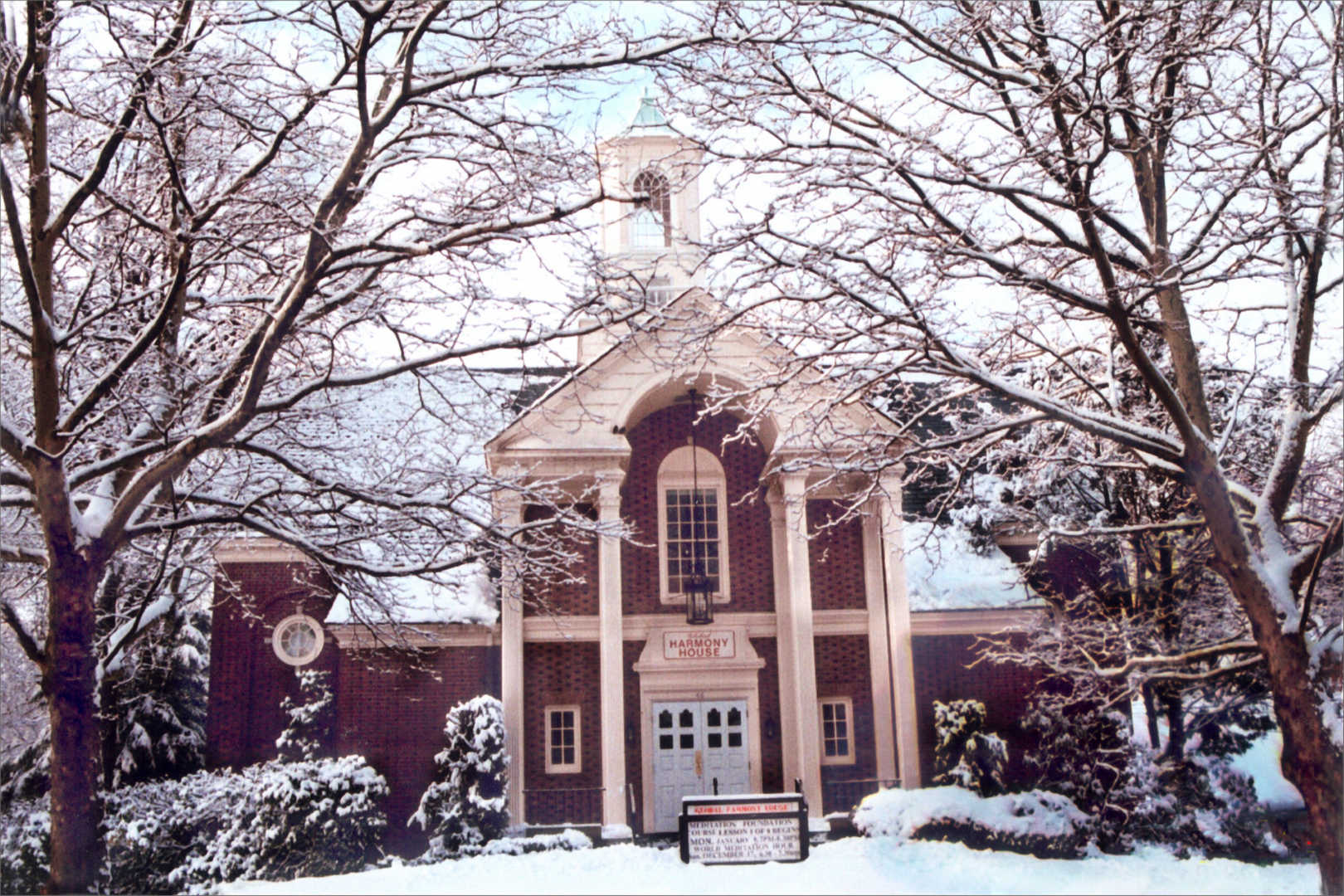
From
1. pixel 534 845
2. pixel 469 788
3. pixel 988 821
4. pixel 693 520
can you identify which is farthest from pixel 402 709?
pixel 988 821

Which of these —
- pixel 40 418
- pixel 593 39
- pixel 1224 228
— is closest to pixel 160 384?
pixel 40 418

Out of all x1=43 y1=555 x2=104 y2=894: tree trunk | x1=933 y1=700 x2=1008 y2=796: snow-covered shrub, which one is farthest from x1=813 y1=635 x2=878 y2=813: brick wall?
x1=43 y1=555 x2=104 y2=894: tree trunk

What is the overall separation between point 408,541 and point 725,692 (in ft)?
36.5

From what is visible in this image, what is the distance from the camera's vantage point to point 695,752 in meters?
20.0

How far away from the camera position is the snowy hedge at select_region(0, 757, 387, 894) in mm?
15453

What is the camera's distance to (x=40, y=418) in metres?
8.40

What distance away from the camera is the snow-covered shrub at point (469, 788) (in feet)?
54.2

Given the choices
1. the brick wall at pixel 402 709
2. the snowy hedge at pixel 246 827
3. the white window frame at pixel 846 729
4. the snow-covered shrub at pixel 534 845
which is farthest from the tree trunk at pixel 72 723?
the white window frame at pixel 846 729

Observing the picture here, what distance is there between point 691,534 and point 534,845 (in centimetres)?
683

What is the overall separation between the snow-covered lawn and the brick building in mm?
3511

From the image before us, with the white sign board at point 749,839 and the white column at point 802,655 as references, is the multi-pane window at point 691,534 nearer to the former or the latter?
the white column at point 802,655

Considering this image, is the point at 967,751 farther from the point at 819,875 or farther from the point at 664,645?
the point at 664,645

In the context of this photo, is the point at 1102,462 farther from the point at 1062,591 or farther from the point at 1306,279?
the point at 1062,591

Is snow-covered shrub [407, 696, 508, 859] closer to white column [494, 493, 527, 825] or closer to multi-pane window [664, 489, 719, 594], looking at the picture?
white column [494, 493, 527, 825]
